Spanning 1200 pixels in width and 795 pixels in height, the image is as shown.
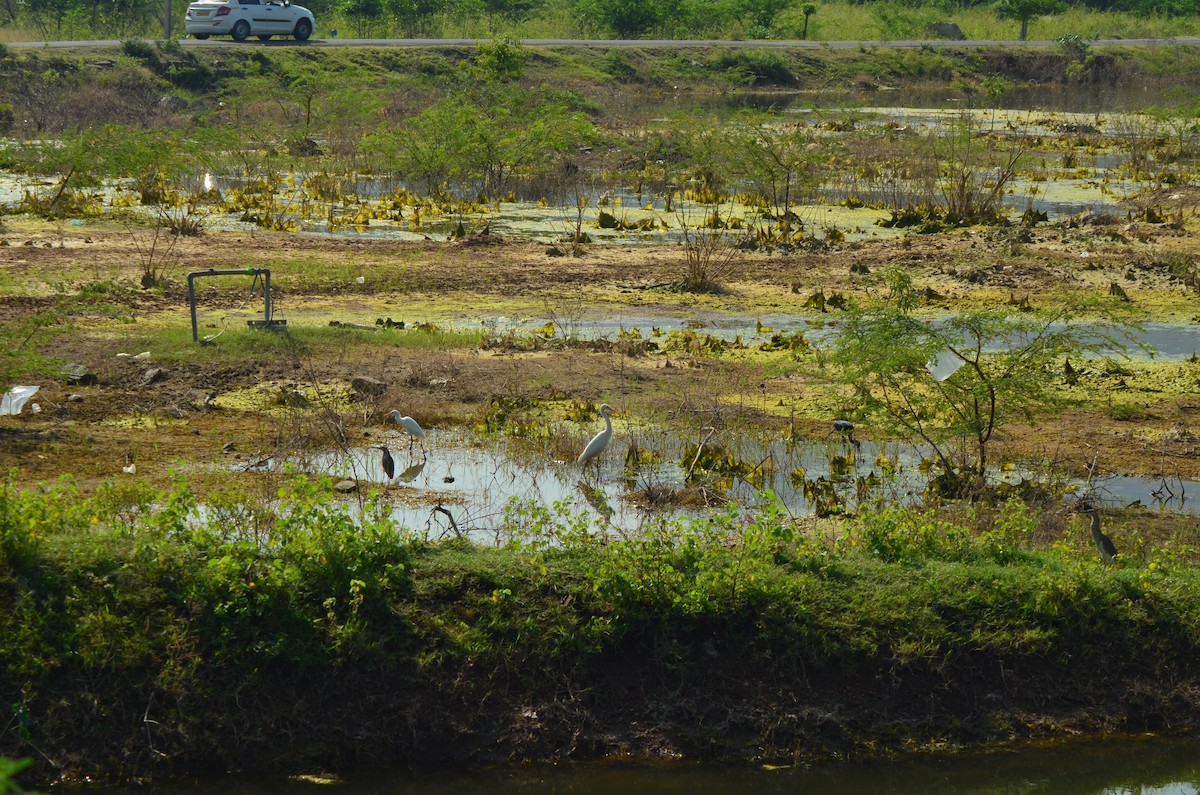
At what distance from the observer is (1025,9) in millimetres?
53969

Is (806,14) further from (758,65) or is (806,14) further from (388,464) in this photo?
(388,464)

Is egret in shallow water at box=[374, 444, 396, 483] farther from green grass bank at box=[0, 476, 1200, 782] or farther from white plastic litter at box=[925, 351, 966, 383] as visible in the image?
white plastic litter at box=[925, 351, 966, 383]

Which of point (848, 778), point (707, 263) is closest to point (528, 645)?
point (848, 778)

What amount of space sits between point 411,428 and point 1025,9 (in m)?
50.7

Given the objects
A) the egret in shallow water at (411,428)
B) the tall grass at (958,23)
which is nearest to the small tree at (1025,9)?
the tall grass at (958,23)

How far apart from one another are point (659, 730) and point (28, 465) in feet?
16.6

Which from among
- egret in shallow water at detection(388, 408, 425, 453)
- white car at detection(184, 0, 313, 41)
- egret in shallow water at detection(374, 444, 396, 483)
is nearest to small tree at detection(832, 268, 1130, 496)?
egret in shallow water at detection(388, 408, 425, 453)

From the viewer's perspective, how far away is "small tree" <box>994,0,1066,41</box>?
53.7 m

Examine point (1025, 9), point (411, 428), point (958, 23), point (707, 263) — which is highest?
point (1025, 9)

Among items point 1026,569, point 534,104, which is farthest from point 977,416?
point 534,104

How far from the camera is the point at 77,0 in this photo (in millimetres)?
42312

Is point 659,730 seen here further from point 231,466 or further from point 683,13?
point 683,13

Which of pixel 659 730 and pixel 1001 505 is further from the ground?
pixel 1001 505

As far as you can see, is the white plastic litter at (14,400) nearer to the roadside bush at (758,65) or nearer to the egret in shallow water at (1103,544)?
the egret in shallow water at (1103,544)
